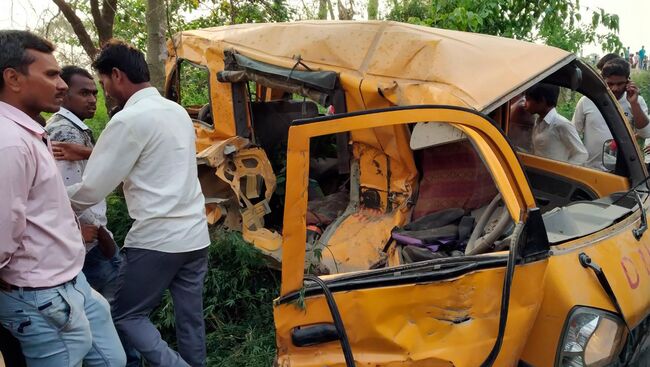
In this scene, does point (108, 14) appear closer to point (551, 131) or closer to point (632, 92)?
point (551, 131)

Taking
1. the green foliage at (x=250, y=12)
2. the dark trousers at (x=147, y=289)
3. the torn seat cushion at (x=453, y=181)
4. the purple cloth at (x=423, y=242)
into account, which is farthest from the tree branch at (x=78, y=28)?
the purple cloth at (x=423, y=242)

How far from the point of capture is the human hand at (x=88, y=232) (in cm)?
280

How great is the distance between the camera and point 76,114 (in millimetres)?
3221

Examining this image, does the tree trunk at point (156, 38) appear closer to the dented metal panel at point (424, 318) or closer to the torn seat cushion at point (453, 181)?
the torn seat cushion at point (453, 181)

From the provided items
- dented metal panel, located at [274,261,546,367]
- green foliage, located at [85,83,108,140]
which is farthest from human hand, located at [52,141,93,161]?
green foliage, located at [85,83,108,140]

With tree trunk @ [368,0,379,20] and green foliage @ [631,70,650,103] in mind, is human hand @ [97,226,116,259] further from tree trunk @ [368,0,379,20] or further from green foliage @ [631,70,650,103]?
green foliage @ [631,70,650,103]

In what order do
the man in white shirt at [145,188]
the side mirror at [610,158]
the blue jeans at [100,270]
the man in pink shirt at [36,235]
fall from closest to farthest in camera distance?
1. the man in pink shirt at [36,235]
2. the man in white shirt at [145,188]
3. the blue jeans at [100,270]
4. the side mirror at [610,158]

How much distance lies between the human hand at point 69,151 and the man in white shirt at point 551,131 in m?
3.20

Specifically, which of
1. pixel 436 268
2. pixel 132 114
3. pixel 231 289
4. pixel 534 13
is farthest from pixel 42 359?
pixel 534 13

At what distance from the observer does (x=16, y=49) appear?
188cm

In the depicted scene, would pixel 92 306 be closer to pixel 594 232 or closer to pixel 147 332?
pixel 147 332

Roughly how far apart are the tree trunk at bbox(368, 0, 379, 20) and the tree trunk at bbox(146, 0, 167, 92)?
9158 millimetres

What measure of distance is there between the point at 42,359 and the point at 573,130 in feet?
12.4

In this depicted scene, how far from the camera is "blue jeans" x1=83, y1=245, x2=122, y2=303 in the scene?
10.4 ft
